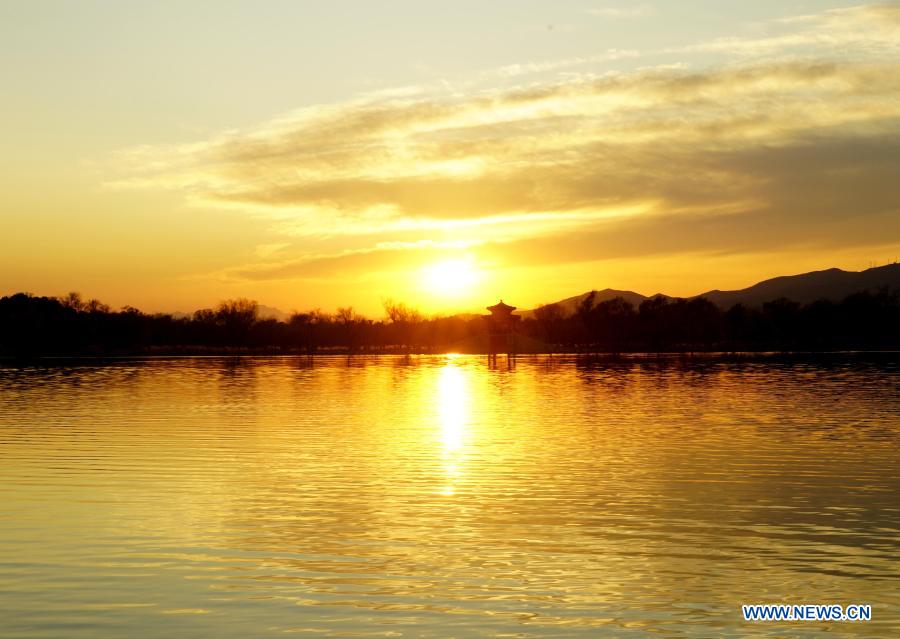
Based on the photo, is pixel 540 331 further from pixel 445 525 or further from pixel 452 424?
pixel 445 525

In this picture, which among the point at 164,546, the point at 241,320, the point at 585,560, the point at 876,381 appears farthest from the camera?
the point at 241,320

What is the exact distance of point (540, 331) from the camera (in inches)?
7313

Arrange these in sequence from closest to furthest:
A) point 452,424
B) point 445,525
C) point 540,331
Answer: point 445,525
point 452,424
point 540,331

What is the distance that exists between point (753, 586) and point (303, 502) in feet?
30.6

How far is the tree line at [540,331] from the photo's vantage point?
495 ft

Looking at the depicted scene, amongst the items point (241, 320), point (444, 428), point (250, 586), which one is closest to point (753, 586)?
point (250, 586)

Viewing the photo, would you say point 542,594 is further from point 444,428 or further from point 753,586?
point 444,428

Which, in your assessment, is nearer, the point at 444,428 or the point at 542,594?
the point at 542,594

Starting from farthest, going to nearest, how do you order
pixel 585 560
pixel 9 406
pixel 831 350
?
pixel 831 350, pixel 9 406, pixel 585 560

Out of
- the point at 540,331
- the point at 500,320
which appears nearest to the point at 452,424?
the point at 500,320

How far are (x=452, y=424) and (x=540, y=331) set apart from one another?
15215 centimetres

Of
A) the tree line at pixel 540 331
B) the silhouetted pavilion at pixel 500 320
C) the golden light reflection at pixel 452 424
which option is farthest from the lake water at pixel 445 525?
the tree line at pixel 540 331

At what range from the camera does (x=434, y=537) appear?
50.1ft

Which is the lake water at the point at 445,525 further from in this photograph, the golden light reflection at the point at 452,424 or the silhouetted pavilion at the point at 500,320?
the silhouetted pavilion at the point at 500,320
